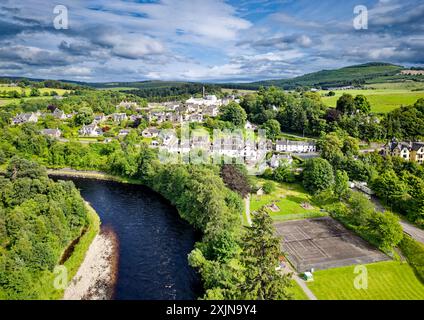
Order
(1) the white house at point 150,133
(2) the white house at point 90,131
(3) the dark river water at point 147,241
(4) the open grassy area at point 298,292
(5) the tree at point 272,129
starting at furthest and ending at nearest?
(2) the white house at point 90,131 < (1) the white house at point 150,133 < (5) the tree at point 272,129 < (3) the dark river water at point 147,241 < (4) the open grassy area at point 298,292

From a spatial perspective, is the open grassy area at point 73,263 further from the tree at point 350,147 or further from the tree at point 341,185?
the tree at point 350,147

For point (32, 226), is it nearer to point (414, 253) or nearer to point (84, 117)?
point (414, 253)

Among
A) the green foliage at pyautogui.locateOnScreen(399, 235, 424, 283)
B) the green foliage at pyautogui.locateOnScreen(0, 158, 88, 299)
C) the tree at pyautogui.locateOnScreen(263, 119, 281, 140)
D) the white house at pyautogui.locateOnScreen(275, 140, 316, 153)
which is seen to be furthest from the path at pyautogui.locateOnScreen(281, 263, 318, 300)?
the tree at pyautogui.locateOnScreen(263, 119, 281, 140)

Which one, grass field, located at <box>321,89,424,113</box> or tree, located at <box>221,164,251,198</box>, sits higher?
grass field, located at <box>321,89,424,113</box>

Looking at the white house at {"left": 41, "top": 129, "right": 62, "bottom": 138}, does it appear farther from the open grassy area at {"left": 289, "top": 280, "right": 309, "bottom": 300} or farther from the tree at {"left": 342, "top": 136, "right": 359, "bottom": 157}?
the open grassy area at {"left": 289, "top": 280, "right": 309, "bottom": 300}

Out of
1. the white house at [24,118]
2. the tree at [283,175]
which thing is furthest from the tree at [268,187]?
the white house at [24,118]

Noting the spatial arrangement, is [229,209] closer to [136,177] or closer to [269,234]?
[269,234]

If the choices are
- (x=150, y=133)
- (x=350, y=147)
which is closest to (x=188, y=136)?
(x=150, y=133)
